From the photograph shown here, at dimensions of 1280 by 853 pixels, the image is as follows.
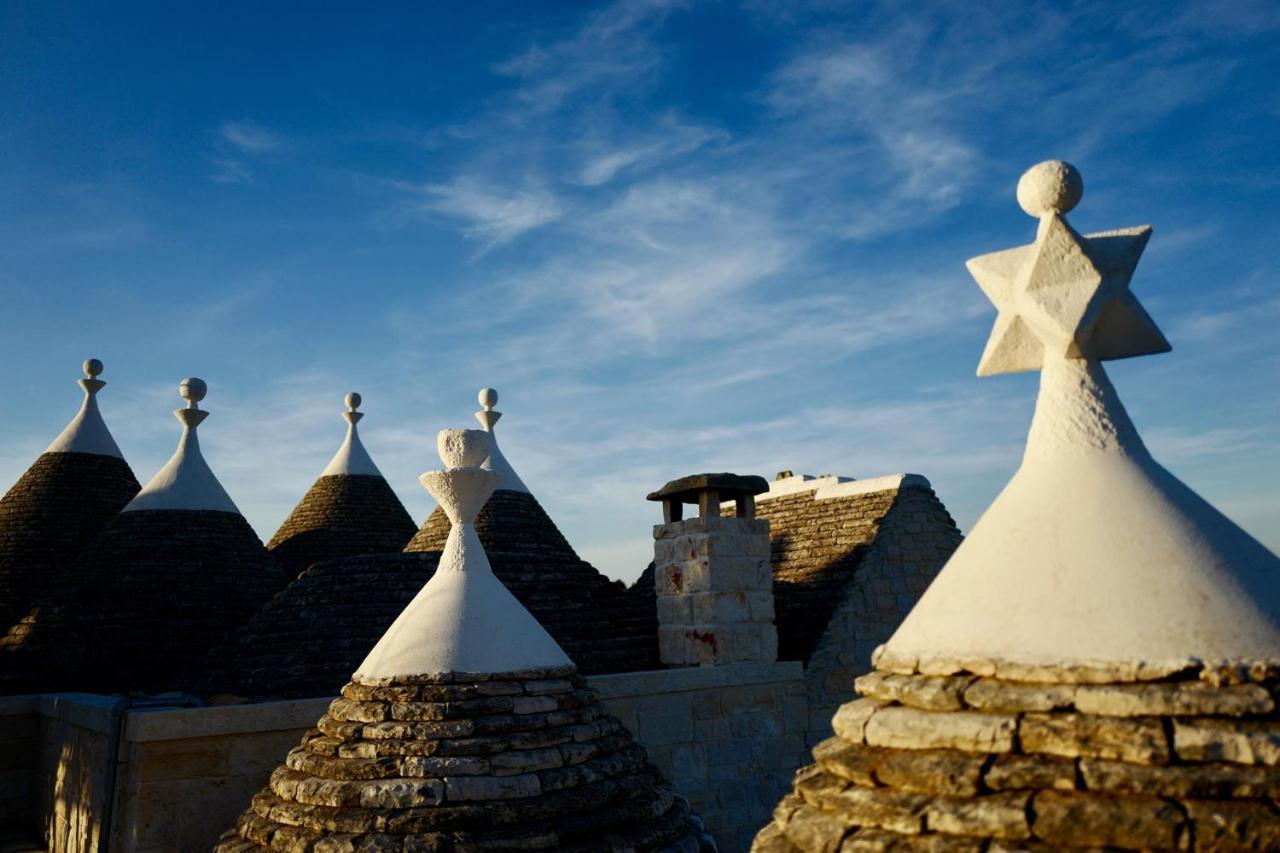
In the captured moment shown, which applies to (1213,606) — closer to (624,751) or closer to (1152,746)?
(1152,746)

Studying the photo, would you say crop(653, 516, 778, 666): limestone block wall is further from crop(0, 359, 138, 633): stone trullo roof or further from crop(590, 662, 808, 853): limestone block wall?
crop(0, 359, 138, 633): stone trullo roof

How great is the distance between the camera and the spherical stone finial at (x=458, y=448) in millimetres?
6156

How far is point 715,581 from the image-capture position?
9820mm

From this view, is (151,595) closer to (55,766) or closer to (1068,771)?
(55,766)

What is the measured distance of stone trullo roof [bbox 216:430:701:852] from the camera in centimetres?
475

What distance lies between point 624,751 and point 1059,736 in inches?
144

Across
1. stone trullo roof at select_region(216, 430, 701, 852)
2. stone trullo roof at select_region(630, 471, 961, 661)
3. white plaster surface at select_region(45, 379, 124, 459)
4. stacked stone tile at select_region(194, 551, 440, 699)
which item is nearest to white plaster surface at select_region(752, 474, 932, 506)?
stone trullo roof at select_region(630, 471, 961, 661)

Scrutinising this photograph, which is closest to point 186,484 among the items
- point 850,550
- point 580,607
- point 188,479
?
point 188,479

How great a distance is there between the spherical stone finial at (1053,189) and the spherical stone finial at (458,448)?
389cm

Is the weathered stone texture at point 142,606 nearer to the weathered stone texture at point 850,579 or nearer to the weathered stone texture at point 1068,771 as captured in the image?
the weathered stone texture at point 850,579

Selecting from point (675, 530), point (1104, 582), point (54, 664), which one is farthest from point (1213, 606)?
point (54, 664)

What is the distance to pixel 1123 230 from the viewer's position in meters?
3.10

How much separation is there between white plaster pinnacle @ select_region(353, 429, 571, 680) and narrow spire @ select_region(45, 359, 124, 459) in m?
12.2

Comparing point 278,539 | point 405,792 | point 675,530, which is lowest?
point 405,792
